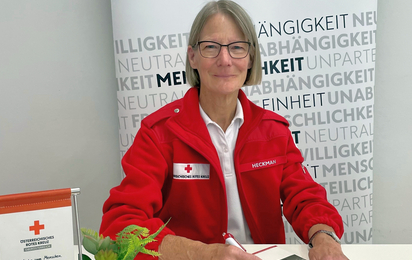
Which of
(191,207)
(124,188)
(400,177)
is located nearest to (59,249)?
(124,188)

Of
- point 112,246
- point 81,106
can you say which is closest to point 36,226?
point 112,246

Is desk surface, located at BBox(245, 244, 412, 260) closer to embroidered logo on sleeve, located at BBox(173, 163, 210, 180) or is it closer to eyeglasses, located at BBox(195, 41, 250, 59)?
embroidered logo on sleeve, located at BBox(173, 163, 210, 180)

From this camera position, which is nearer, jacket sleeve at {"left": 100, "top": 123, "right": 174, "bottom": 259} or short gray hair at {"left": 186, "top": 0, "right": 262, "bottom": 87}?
jacket sleeve at {"left": 100, "top": 123, "right": 174, "bottom": 259}

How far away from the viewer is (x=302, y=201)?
1.38 m

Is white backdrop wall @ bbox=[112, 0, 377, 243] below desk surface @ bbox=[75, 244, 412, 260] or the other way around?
the other way around

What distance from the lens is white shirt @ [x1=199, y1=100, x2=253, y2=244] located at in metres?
1.42

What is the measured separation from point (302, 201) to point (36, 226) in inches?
39.2

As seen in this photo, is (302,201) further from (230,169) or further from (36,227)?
(36,227)

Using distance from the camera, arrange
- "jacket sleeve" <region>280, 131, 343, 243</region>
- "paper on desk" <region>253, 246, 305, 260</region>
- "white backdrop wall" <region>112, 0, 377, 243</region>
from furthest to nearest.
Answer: "white backdrop wall" <region>112, 0, 377, 243</region>
"jacket sleeve" <region>280, 131, 343, 243</region>
"paper on desk" <region>253, 246, 305, 260</region>

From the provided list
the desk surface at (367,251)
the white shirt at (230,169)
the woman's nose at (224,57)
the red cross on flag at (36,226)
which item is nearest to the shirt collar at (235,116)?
the white shirt at (230,169)

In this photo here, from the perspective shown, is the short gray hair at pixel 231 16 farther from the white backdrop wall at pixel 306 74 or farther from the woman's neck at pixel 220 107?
the white backdrop wall at pixel 306 74

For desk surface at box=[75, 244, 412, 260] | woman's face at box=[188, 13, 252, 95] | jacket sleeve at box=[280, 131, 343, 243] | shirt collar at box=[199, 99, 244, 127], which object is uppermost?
woman's face at box=[188, 13, 252, 95]

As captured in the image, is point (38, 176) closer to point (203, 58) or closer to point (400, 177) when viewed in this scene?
point (203, 58)

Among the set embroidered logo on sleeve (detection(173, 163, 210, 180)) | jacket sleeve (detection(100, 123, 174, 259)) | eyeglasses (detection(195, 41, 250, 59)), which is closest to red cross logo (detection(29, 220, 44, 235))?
jacket sleeve (detection(100, 123, 174, 259))
